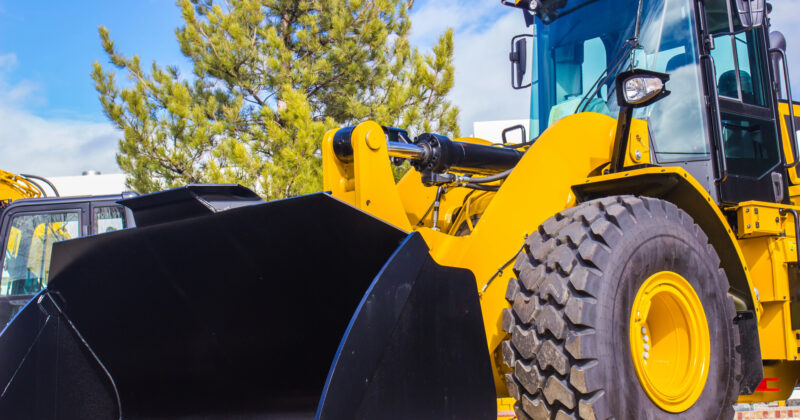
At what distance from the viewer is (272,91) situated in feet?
35.7

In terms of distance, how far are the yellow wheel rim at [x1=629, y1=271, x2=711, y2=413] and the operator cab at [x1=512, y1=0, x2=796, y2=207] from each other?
2.64ft

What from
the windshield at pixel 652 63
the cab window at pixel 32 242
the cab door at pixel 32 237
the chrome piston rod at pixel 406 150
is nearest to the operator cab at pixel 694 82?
the windshield at pixel 652 63

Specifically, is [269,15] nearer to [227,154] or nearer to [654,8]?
[227,154]

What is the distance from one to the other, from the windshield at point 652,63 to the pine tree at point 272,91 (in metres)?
6.43

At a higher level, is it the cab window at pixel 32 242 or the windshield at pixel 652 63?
the windshield at pixel 652 63

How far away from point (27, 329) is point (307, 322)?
1.46 meters

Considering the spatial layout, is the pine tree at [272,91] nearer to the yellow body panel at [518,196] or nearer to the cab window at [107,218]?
the cab window at [107,218]

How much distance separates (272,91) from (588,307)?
9.24 metres

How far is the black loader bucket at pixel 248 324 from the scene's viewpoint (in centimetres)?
225

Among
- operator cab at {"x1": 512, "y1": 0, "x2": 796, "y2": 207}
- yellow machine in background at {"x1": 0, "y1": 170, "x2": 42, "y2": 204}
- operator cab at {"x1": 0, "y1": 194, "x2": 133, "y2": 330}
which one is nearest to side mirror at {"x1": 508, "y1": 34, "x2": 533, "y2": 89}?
operator cab at {"x1": 512, "y1": 0, "x2": 796, "y2": 207}

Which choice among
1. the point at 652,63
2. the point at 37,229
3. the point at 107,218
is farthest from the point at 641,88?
the point at 37,229

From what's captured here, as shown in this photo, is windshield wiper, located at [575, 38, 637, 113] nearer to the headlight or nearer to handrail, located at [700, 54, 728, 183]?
handrail, located at [700, 54, 728, 183]

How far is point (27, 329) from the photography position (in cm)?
331

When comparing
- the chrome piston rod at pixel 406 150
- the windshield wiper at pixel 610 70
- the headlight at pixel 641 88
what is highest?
the windshield wiper at pixel 610 70
